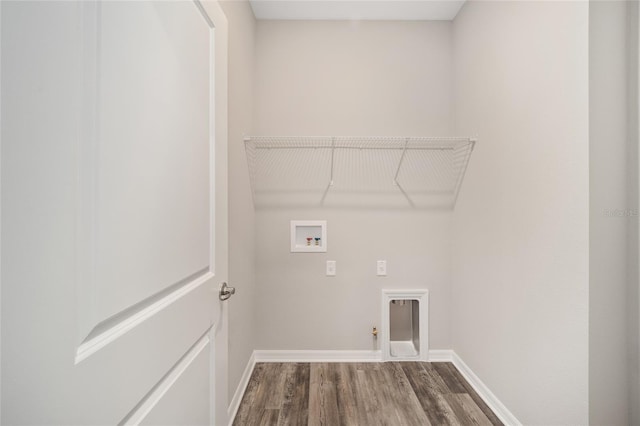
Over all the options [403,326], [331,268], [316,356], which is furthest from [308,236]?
[403,326]

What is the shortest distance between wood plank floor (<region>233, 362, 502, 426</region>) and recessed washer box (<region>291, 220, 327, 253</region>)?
2.86 feet

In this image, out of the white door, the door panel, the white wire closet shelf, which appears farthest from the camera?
the white wire closet shelf

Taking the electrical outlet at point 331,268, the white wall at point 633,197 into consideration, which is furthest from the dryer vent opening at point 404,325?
the white wall at point 633,197

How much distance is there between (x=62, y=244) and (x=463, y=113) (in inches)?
92.9

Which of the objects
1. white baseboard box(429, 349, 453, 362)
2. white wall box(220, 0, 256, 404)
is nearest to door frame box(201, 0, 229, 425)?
white wall box(220, 0, 256, 404)

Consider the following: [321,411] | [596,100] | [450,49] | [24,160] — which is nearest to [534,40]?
[596,100]

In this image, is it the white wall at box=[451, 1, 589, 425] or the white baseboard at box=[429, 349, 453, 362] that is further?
the white baseboard at box=[429, 349, 453, 362]

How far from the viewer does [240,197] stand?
6.24 ft

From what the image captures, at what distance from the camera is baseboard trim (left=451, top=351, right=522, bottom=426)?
1638mm

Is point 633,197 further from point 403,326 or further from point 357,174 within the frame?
point 403,326

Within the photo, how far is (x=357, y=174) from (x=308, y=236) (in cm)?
61

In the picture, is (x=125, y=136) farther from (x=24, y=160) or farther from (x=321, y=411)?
(x=321, y=411)

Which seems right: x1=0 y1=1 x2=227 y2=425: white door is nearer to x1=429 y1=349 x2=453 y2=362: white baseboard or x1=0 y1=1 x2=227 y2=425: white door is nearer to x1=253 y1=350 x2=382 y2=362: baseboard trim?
x1=253 y1=350 x2=382 y2=362: baseboard trim

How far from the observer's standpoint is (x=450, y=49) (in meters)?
2.34
